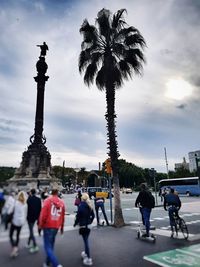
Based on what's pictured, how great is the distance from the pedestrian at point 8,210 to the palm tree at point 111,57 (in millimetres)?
11265

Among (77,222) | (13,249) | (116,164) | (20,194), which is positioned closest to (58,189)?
(20,194)

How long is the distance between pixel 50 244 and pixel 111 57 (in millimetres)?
12799

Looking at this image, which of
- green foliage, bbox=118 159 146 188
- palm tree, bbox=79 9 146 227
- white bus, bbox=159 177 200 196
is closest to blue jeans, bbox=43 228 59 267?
palm tree, bbox=79 9 146 227

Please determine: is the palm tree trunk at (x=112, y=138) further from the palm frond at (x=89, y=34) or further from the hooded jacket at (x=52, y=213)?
the hooded jacket at (x=52, y=213)

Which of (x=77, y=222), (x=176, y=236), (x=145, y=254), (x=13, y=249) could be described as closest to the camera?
(x=13, y=249)

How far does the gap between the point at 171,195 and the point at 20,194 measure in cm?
911

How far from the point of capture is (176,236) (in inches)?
409

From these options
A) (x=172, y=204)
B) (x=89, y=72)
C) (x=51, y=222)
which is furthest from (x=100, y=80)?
(x=51, y=222)

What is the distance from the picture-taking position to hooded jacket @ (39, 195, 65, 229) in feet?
10.8

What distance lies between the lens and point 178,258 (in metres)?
7.52

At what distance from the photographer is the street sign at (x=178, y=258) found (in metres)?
6.91

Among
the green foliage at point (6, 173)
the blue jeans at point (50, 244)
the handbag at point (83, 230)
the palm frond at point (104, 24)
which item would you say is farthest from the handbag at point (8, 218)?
the palm frond at point (104, 24)

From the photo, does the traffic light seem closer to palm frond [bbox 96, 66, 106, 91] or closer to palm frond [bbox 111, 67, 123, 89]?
palm frond [bbox 96, 66, 106, 91]

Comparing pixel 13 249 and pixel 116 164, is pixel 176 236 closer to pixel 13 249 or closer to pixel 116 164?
pixel 116 164
